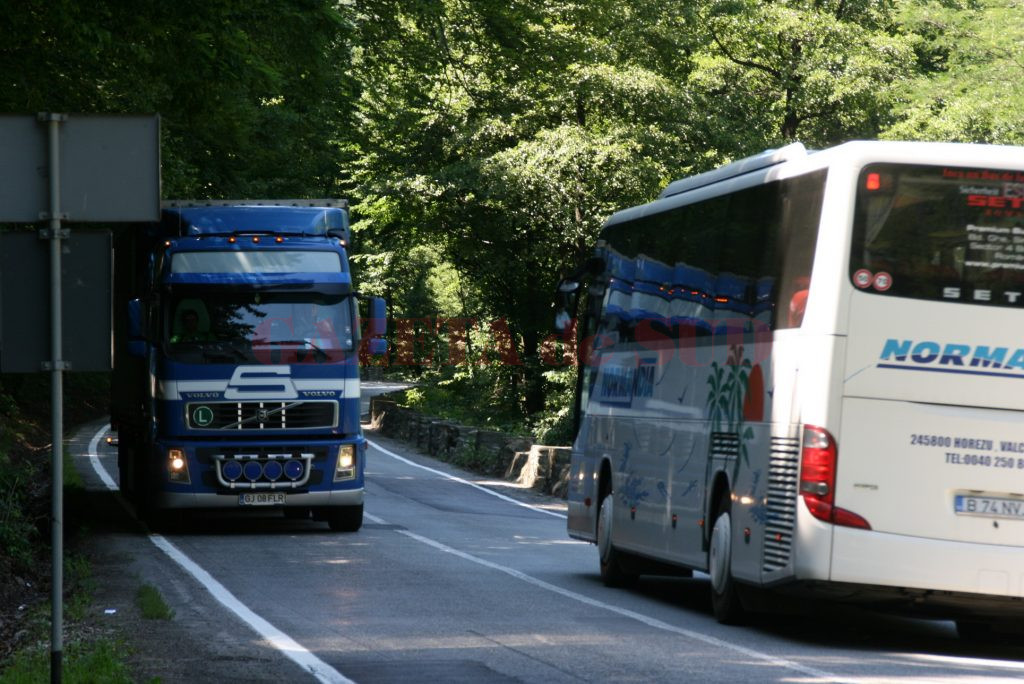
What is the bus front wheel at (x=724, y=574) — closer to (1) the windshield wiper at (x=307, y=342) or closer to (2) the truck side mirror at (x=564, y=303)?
(2) the truck side mirror at (x=564, y=303)

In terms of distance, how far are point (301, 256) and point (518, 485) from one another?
48.4 feet

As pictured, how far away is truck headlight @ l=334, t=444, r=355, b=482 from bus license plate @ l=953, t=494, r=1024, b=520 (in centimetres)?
1089

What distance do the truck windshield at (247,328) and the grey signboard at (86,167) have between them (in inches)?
455

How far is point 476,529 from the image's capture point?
75.0 feet

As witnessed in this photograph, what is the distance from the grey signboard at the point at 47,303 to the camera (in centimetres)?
849

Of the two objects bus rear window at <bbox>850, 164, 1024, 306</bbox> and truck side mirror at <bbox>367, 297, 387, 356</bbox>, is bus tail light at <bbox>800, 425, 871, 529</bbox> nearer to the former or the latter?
bus rear window at <bbox>850, 164, 1024, 306</bbox>

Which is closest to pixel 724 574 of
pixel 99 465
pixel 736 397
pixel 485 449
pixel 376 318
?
pixel 736 397

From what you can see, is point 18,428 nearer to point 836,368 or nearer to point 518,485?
point 518,485

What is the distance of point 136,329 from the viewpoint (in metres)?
20.1

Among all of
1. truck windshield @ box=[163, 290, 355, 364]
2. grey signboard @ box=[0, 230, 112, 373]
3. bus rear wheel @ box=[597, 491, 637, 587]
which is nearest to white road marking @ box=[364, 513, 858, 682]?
bus rear wheel @ box=[597, 491, 637, 587]

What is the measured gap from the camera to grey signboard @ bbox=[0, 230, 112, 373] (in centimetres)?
849

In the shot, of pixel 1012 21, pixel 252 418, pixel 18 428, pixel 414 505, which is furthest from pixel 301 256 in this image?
pixel 1012 21

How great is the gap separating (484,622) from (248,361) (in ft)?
28.2

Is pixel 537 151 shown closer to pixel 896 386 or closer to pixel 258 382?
pixel 258 382
